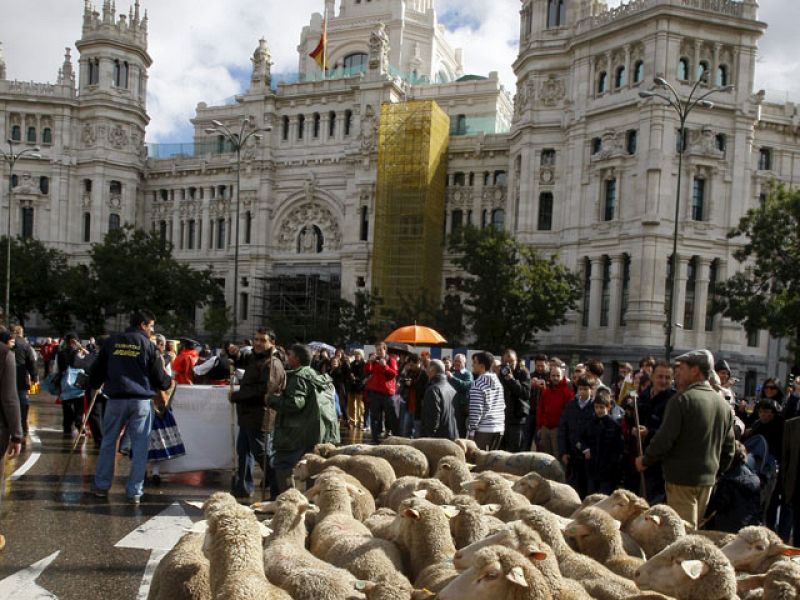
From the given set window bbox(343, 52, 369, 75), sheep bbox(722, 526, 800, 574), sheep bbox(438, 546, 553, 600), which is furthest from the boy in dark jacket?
window bbox(343, 52, 369, 75)

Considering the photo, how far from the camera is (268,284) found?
174ft

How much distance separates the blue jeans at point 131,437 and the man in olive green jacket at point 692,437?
5349 mm

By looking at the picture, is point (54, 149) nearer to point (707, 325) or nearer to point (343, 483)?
point (707, 325)

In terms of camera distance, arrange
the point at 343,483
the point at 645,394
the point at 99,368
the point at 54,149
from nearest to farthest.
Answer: the point at 343,483
the point at 99,368
the point at 645,394
the point at 54,149

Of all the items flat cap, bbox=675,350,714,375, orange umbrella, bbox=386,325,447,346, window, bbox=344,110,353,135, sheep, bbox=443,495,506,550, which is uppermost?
window, bbox=344,110,353,135

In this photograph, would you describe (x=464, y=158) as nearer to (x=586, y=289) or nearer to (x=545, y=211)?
(x=545, y=211)

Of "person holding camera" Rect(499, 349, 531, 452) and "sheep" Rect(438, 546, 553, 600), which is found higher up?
"sheep" Rect(438, 546, 553, 600)

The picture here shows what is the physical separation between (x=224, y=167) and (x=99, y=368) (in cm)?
4870

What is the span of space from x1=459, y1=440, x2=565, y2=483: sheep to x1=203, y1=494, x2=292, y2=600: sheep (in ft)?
17.4

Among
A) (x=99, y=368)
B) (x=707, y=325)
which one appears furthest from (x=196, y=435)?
(x=707, y=325)

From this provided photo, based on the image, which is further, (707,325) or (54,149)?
(54,149)

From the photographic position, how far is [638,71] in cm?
3875

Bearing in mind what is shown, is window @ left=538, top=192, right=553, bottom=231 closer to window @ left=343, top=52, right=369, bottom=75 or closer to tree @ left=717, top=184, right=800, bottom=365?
tree @ left=717, top=184, right=800, bottom=365

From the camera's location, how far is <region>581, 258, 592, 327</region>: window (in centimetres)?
4062
